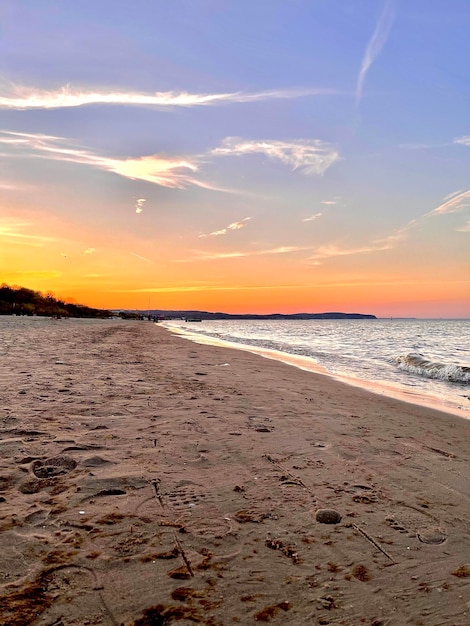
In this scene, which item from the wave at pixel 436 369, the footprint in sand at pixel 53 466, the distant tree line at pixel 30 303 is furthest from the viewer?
the distant tree line at pixel 30 303

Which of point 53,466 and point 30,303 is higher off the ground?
point 30,303

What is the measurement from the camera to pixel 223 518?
3059 millimetres

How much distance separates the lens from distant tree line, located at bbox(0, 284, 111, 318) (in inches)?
2731

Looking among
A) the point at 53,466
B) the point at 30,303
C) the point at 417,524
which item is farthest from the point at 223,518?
the point at 30,303

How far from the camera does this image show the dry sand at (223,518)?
2.18m

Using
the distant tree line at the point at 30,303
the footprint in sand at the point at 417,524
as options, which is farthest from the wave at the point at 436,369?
the distant tree line at the point at 30,303

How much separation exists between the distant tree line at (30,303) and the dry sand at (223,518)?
69955 millimetres

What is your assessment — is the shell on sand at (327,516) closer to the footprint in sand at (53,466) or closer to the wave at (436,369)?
the footprint in sand at (53,466)

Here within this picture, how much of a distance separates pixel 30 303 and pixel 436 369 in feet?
→ 264

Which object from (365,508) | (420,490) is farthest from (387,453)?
(365,508)

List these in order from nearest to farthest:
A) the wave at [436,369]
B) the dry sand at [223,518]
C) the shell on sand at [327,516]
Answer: the dry sand at [223,518] < the shell on sand at [327,516] < the wave at [436,369]

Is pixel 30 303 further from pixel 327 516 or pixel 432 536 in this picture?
pixel 432 536

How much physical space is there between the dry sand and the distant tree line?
230 feet

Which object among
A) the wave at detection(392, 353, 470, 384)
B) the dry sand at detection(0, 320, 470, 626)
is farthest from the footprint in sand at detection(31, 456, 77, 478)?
the wave at detection(392, 353, 470, 384)
